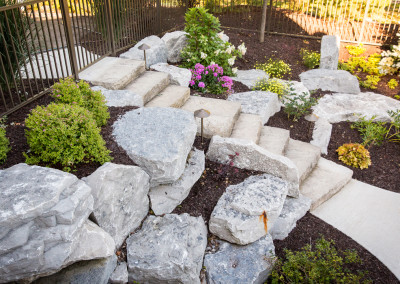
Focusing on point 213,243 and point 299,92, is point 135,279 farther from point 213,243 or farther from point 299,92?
point 299,92

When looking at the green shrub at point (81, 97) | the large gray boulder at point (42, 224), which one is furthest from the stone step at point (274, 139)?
the large gray boulder at point (42, 224)

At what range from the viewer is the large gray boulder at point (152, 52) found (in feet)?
21.7

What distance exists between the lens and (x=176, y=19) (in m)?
8.99

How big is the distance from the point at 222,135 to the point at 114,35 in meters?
3.39

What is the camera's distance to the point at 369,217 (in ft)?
14.7

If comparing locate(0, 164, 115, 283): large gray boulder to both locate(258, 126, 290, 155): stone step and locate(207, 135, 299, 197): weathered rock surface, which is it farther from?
locate(258, 126, 290, 155): stone step

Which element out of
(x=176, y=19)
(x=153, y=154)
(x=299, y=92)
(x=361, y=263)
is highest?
(x=176, y=19)

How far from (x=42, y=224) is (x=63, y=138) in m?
0.95

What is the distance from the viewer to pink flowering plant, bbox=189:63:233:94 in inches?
255

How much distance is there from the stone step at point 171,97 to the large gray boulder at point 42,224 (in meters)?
2.67

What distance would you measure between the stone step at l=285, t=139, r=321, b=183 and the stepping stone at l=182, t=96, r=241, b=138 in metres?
1.02

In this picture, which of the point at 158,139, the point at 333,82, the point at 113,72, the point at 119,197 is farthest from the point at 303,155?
the point at 113,72

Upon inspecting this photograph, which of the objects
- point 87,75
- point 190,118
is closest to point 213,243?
point 190,118

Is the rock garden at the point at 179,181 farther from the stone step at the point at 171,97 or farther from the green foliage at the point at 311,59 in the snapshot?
the green foliage at the point at 311,59
